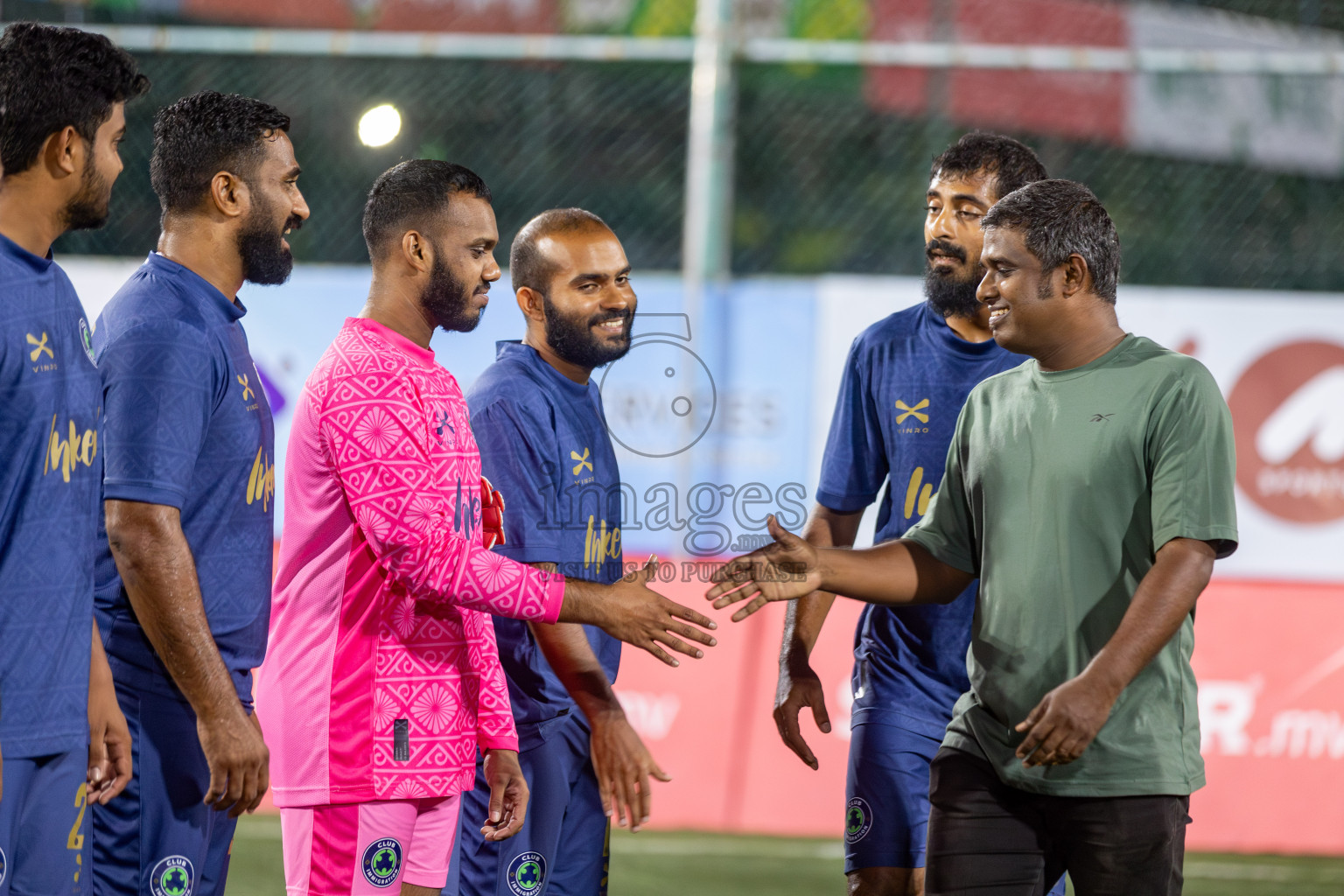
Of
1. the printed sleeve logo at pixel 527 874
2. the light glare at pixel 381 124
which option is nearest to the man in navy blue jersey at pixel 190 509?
the light glare at pixel 381 124

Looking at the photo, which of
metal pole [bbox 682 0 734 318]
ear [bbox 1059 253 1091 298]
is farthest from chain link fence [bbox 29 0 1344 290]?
ear [bbox 1059 253 1091 298]

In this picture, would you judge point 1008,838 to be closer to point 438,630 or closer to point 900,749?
point 900,749

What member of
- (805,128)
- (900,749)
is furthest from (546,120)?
(900,749)

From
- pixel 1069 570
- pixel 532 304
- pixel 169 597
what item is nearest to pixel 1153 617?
pixel 1069 570

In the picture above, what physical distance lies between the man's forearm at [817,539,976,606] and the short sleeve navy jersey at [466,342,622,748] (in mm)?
678

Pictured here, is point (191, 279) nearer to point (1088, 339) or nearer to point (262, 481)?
point (262, 481)

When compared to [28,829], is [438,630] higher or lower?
higher

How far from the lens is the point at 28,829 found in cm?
251

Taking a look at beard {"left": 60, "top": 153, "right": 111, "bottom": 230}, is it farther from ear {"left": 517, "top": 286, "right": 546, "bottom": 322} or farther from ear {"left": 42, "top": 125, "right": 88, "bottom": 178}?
ear {"left": 517, "top": 286, "right": 546, "bottom": 322}

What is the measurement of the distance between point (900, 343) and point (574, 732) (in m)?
1.53

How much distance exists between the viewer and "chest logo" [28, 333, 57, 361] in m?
2.50

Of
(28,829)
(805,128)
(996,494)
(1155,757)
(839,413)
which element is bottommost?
(28,829)

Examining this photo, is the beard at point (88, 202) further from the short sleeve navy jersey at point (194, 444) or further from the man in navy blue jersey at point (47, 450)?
the short sleeve navy jersey at point (194, 444)

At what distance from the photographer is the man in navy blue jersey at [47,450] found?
2.49m
